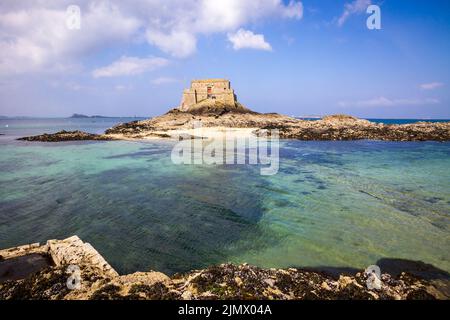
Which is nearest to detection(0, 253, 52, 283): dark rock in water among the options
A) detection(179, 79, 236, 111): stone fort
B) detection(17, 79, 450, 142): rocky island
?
detection(17, 79, 450, 142): rocky island

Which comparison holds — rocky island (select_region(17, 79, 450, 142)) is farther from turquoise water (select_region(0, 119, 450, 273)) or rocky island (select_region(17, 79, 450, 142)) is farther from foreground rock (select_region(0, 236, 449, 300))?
foreground rock (select_region(0, 236, 449, 300))

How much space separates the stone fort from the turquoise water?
72.6m

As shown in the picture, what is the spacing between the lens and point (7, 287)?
15.6 feet

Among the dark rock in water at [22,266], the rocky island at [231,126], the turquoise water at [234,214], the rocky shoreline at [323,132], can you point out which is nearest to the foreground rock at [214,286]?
the dark rock in water at [22,266]

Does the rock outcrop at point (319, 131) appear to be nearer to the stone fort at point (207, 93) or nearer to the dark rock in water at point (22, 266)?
the stone fort at point (207, 93)

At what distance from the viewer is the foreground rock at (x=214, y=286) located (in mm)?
4508

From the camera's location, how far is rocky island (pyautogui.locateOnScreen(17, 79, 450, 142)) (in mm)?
42562

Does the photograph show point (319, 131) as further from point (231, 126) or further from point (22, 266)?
point (22, 266)

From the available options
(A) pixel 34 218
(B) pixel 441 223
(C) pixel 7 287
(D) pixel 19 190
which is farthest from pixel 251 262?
(D) pixel 19 190

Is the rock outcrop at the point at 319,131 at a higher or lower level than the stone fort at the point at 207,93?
lower

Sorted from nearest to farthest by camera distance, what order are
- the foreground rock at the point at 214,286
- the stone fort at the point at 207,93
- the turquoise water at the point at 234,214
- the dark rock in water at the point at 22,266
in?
the foreground rock at the point at 214,286 < the dark rock in water at the point at 22,266 < the turquoise water at the point at 234,214 < the stone fort at the point at 207,93
